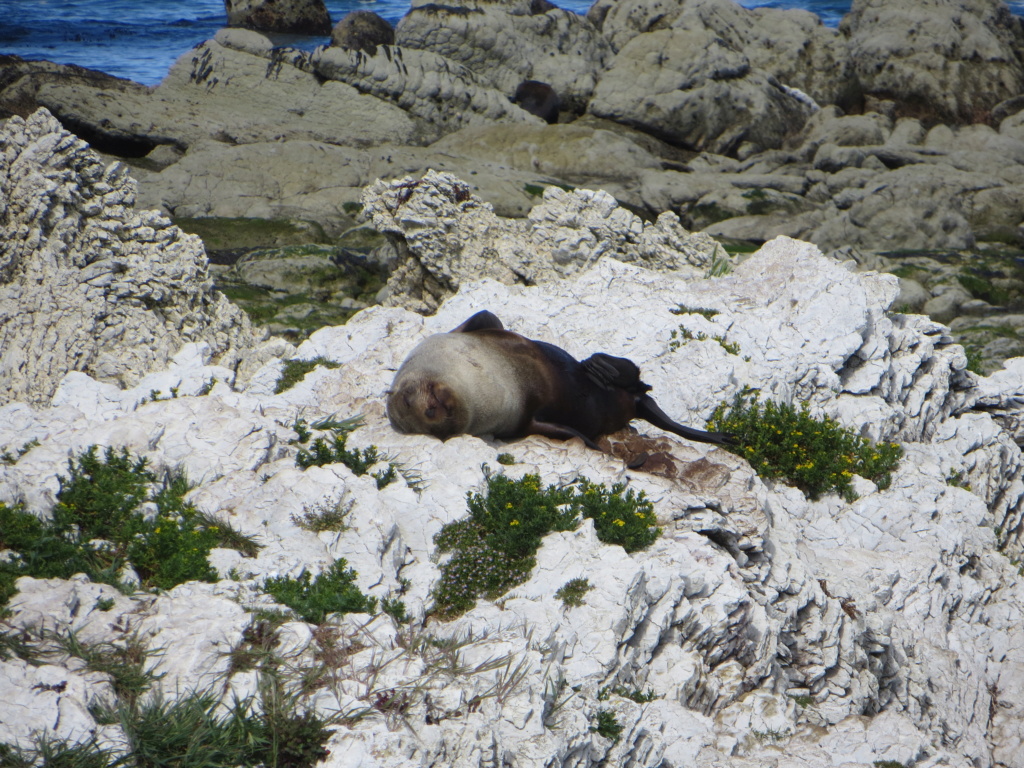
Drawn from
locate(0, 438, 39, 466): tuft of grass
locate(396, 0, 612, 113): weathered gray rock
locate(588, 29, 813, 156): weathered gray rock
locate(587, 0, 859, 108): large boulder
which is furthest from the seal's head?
locate(587, 0, 859, 108): large boulder

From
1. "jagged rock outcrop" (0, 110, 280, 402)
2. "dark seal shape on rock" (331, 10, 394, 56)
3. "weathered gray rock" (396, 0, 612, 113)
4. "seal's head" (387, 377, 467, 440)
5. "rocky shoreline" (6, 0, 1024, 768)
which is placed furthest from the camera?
"weathered gray rock" (396, 0, 612, 113)

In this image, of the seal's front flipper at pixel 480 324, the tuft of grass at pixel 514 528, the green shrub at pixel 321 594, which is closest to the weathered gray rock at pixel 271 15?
the seal's front flipper at pixel 480 324

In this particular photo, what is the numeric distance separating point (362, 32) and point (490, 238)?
30247 millimetres

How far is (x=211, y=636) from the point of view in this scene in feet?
18.8

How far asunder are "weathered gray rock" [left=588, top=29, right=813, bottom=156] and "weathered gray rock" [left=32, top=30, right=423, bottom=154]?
9204 mm

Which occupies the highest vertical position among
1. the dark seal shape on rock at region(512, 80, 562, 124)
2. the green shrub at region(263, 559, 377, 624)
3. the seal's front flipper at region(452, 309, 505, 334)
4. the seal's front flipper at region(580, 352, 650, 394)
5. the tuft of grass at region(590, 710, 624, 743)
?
the seal's front flipper at region(452, 309, 505, 334)

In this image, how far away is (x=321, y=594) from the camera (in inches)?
250

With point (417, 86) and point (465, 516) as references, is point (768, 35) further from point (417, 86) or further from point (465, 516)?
point (465, 516)

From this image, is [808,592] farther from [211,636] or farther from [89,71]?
[89,71]

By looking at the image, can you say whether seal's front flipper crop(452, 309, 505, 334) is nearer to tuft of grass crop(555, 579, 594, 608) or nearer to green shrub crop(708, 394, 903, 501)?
green shrub crop(708, 394, 903, 501)

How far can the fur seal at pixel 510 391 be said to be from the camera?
840 cm

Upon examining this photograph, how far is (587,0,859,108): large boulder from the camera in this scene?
144 ft

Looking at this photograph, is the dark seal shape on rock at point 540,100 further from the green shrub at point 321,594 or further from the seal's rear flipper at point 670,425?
the green shrub at point 321,594

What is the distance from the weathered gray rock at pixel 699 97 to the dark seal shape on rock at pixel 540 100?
185 cm
